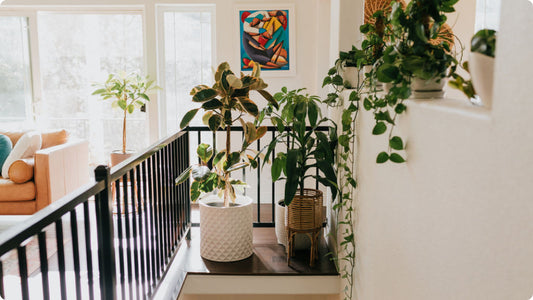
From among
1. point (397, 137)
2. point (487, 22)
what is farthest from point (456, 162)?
point (487, 22)

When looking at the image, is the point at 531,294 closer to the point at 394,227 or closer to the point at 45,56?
the point at 394,227

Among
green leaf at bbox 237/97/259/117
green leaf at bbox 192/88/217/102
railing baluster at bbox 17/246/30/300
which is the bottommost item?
railing baluster at bbox 17/246/30/300

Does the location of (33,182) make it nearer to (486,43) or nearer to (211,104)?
(211,104)

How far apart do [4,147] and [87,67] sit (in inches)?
49.2

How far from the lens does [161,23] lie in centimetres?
457

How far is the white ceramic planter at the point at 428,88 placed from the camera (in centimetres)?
141

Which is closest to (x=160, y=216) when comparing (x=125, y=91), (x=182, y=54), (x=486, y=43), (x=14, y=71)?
(x=486, y=43)

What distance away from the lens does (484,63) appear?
3.37ft

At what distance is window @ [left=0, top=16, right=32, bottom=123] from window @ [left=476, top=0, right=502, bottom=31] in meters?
4.55

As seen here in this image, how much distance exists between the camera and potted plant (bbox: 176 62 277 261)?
2.52 m

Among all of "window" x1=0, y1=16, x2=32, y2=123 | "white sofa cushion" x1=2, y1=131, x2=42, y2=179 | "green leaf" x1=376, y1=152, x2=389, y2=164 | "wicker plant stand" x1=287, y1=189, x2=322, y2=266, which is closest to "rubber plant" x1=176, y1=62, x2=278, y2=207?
"wicker plant stand" x1=287, y1=189, x2=322, y2=266

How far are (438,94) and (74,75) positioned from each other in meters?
4.38

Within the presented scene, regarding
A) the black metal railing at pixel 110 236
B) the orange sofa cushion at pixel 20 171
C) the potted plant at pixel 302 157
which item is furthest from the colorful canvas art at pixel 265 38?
the orange sofa cushion at pixel 20 171

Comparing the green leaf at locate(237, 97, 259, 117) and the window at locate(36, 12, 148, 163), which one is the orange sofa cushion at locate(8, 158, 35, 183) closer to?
the window at locate(36, 12, 148, 163)
